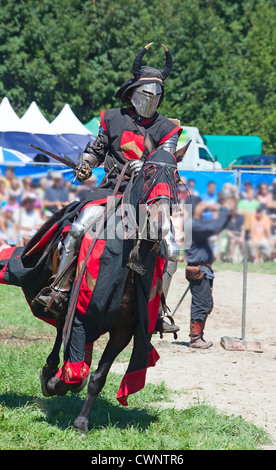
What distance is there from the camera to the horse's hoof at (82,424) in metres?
5.41

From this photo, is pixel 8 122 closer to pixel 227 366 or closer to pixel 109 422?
pixel 227 366

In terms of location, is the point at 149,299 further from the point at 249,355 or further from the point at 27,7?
the point at 27,7

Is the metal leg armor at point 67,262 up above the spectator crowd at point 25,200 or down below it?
below

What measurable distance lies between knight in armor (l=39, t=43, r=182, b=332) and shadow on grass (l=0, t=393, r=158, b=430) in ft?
2.97

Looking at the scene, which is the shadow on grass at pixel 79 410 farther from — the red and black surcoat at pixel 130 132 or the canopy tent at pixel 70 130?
the canopy tent at pixel 70 130

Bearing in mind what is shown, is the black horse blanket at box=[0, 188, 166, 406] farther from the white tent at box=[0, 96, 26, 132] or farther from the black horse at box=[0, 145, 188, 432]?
the white tent at box=[0, 96, 26, 132]

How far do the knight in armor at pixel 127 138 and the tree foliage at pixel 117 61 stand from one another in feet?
83.1

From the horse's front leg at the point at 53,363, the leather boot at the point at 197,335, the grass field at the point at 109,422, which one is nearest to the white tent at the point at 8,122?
the leather boot at the point at 197,335

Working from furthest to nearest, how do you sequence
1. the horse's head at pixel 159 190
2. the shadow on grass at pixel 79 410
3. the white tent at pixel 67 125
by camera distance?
the white tent at pixel 67 125 → the shadow on grass at pixel 79 410 → the horse's head at pixel 159 190

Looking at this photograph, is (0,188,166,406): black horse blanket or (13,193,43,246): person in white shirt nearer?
(0,188,166,406): black horse blanket

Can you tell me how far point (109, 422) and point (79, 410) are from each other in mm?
499

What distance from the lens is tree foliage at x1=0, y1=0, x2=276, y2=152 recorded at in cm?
3197

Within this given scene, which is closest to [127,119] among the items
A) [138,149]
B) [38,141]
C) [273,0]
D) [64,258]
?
[138,149]

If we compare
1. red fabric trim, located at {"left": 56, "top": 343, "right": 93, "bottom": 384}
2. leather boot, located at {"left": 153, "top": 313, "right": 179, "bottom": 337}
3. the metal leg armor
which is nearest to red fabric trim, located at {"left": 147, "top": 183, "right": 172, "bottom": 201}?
the metal leg armor
